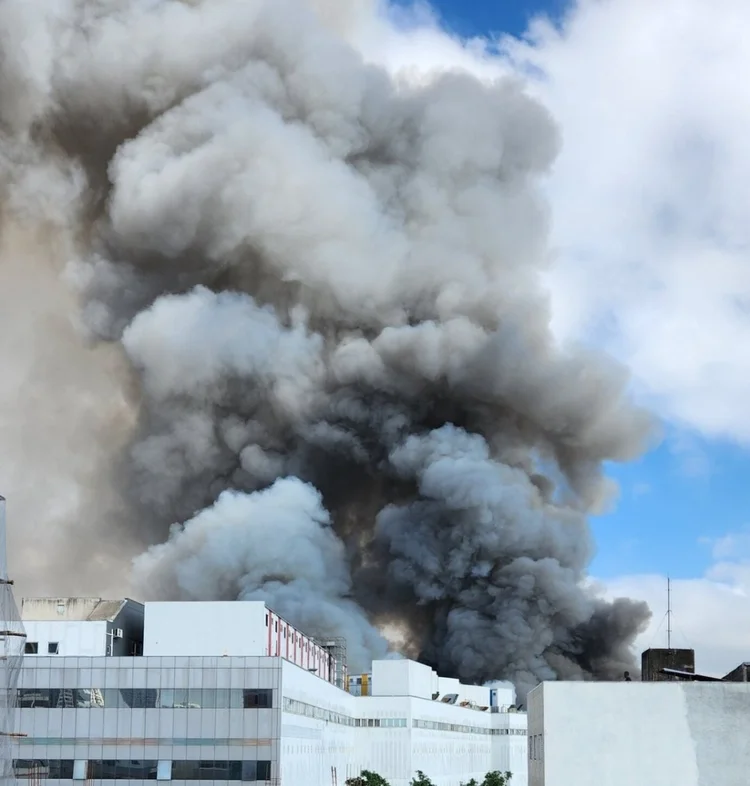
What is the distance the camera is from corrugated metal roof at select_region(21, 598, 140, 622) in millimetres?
51875

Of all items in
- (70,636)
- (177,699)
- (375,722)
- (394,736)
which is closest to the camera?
(177,699)

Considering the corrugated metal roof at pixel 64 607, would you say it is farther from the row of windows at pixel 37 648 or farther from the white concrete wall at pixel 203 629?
the white concrete wall at pixel 203 629

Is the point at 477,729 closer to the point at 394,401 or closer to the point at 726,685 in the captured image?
the point at 394,401

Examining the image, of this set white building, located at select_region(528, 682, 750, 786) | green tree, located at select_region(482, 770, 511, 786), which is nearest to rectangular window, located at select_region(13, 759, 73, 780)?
white building, located at select_region(528, 682, 750, 786)

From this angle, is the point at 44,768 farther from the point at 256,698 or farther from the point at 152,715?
Answer: the point at 256,698

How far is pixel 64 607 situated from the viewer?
173 feet

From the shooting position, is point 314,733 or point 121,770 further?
point 314,733

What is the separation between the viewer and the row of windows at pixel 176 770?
139 ft

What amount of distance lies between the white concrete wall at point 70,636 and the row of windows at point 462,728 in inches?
903

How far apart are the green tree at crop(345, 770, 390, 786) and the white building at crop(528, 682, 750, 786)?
3028 centimetres

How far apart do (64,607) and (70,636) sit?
13.5 feet

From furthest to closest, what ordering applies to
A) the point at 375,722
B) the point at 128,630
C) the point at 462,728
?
the point at 462,728
the point at 375,722
the point at 128,630

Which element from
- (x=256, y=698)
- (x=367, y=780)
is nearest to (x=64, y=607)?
(x=256, y=698)

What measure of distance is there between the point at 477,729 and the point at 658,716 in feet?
172
